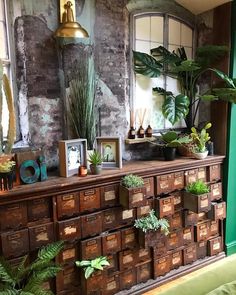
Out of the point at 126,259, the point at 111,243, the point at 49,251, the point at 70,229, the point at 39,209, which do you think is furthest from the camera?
the point at 126,259

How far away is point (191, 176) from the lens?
2660mm

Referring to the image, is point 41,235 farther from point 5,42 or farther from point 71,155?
point 5,42

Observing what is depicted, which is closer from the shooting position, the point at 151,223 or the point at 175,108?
the point at 151,223

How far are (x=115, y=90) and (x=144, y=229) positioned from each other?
1.29 meters

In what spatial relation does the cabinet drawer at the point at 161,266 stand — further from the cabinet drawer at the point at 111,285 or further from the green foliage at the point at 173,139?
the green foliage at the point at 173,139

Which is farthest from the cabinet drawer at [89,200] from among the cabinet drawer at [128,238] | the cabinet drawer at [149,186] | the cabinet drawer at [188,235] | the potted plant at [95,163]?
the cabinet drawer at [188,235]

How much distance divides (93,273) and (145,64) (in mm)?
1936

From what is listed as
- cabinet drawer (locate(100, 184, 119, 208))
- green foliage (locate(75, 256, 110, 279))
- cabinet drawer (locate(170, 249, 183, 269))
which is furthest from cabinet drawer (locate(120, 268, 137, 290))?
cabinet drawer (locate(100, 184, 119, 208))

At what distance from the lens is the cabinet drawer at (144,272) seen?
2463mm

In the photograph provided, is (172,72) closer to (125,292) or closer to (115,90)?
(115,90)

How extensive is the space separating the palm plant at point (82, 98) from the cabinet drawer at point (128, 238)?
83cm

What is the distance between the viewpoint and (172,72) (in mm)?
2953

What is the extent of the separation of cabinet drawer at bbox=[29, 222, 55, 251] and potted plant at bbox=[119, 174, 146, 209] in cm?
59

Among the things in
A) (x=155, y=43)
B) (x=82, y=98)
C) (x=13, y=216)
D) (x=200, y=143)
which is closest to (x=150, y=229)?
(x=200, y=143)
